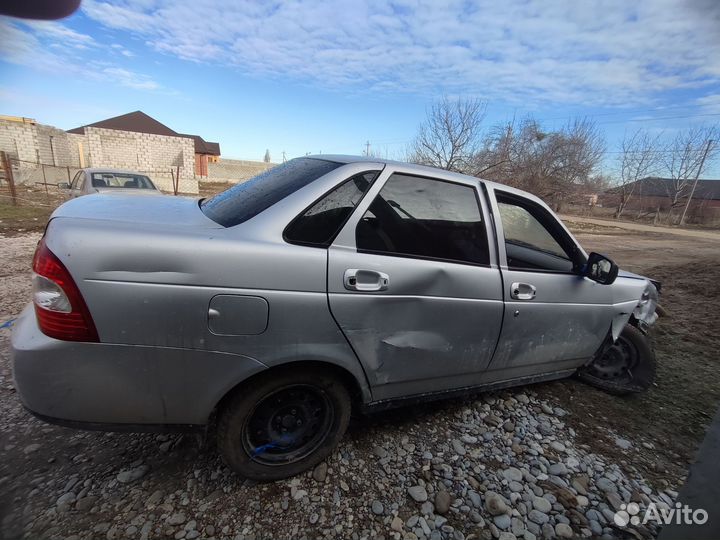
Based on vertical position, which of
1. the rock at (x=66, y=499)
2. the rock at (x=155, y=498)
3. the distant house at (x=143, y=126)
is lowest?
the rock at (x=155, y=498)

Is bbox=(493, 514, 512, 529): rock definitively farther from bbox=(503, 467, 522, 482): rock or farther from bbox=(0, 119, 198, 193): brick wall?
bbox=(0, 119, 198, 193): brick wall

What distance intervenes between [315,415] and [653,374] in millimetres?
3135

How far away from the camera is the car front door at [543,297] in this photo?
8.09ft

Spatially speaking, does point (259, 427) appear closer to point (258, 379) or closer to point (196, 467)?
point (258, 379)

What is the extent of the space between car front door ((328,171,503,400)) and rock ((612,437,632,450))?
3.78 ft

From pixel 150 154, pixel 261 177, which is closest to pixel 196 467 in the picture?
pixel 261 177

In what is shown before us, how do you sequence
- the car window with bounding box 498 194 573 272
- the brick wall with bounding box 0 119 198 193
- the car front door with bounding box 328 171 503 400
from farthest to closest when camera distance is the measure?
the brick wall with bounding box 0 119 198 193, the car window with bounding box 498 194 573 272, the car front door with bounding box 328 171 503 400

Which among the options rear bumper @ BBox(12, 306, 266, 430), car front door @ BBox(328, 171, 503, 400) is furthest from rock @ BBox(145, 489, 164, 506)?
car front door @ BBox(328, 171, 503, 400)

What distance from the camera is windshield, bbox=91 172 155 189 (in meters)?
8.68

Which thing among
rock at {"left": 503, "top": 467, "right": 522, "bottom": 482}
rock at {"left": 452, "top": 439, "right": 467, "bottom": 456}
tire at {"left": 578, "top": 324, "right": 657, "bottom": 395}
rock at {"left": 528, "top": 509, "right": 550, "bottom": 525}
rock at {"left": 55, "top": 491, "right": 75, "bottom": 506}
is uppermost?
tire at {"left": 578, "top": 324, "right": 657, "bottom": 395}

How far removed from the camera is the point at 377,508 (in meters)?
1.98

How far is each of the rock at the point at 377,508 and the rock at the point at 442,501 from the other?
0.99ft

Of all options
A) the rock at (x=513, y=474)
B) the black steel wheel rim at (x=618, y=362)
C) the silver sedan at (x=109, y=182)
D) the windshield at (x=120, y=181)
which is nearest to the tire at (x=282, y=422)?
the rock at (x=513, y=474)

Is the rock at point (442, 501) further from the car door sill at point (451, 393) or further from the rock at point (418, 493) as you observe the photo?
the car door sill at point (451, 393)
